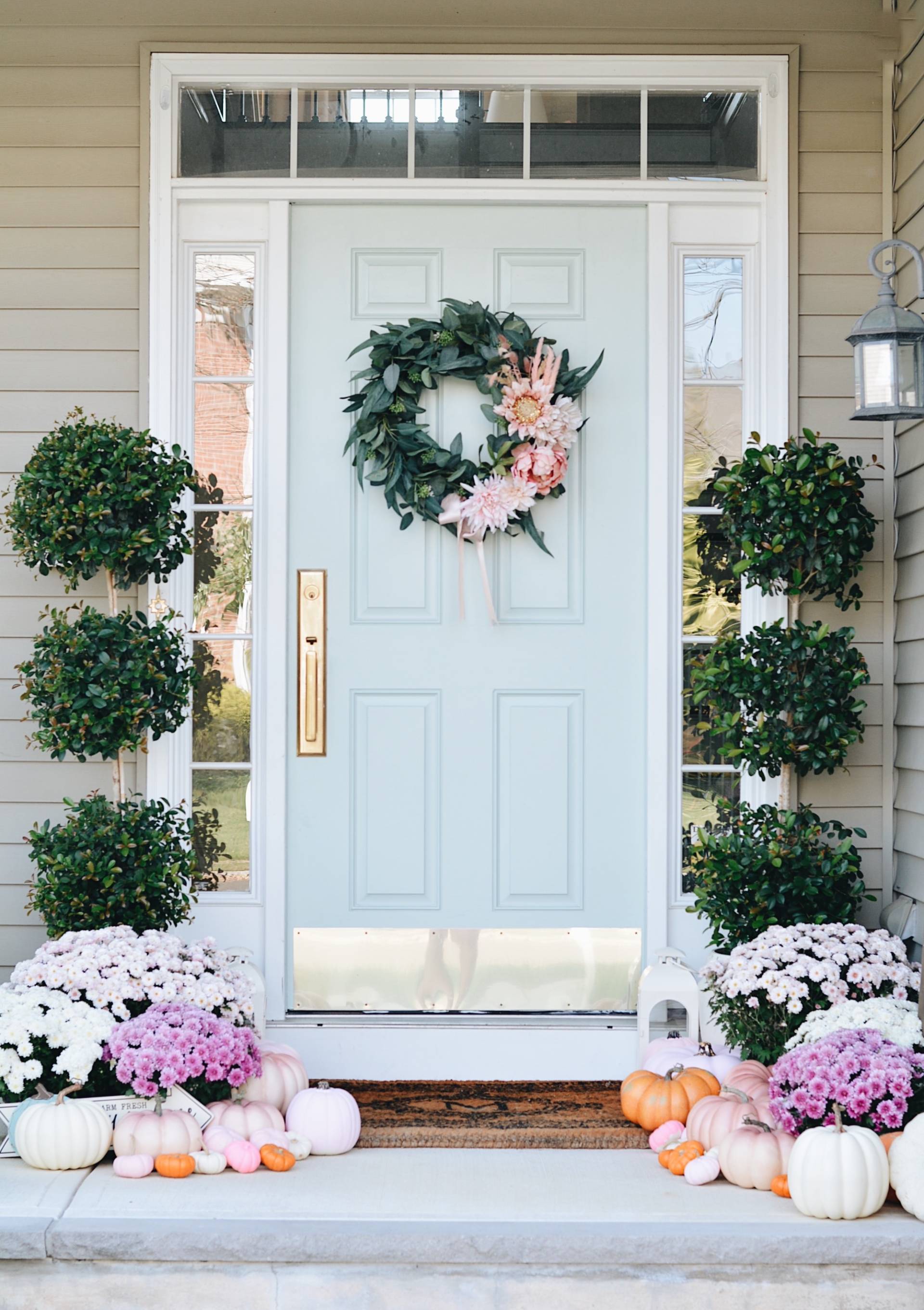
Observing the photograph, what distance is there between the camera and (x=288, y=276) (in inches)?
127

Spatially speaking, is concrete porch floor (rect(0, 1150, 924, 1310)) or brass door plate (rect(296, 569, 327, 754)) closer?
concrete porch floor (rect(0, 1150, 924, 1310))

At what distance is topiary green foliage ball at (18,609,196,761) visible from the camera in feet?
9.45

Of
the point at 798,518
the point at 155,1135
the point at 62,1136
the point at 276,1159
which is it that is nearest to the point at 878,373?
the point at 798,518

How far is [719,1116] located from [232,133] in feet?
8.88

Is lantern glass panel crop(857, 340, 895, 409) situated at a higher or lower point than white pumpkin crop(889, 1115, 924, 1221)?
higher

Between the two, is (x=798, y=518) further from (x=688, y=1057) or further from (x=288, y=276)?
(x=288, y=276)

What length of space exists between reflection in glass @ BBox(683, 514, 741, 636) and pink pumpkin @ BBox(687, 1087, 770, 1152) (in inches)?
47.8

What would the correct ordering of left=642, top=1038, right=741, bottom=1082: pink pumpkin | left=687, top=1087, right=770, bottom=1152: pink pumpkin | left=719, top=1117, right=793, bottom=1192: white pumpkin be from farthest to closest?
left=642, top=1038, right=741, bottom=1082: pink pumpkin, left=687, top=1087, right=770, bottom=1152: pink pumpkin, left=719, top=1117, right=793, bottom=1192: white pumpkin

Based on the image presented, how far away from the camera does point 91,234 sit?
3.20m

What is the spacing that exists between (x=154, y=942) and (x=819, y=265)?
239 centimetres

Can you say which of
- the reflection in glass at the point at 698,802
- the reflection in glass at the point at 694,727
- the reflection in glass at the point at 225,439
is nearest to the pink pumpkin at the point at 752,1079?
the reflection in glass at the point at 698,802

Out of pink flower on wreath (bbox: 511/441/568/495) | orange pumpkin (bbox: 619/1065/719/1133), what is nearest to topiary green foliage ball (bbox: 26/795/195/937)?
orange pumpkin (bbox: 619/1065/719/1133)

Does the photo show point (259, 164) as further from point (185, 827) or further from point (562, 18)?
point (185, 827)

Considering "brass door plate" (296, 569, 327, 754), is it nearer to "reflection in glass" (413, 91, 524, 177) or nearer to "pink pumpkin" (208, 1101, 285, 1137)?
"pink pumpkin" (208, 1101, 285, 1137)
